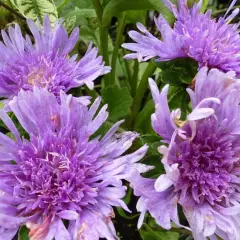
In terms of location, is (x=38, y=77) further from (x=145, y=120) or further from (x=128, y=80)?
(x=128, y=80)

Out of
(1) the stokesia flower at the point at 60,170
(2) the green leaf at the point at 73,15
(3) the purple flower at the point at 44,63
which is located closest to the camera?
(1) the stokesia flower at the point at 60,170

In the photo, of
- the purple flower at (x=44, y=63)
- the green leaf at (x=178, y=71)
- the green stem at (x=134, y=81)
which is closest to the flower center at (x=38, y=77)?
the purple flower at (x=44, y=63)

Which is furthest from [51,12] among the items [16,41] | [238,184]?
[238,184]

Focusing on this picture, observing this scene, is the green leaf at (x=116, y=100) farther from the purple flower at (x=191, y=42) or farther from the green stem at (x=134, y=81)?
the green stem at (x=134, y=81)

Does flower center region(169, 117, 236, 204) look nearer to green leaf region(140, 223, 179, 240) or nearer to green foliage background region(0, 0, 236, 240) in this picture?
green foliage background region(0, 0, 236, 240)

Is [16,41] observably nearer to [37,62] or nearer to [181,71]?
[37,62]
